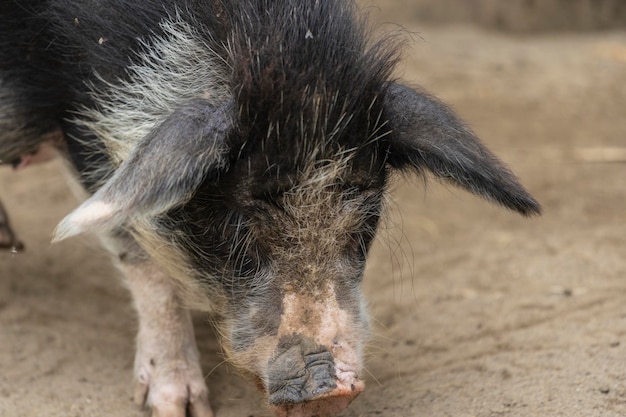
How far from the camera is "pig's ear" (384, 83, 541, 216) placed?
312 cm

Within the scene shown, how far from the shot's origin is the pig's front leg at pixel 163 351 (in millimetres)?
3594

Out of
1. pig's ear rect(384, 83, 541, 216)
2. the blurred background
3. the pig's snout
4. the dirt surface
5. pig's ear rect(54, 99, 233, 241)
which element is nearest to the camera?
pig's ear rect(54, 99, 233, 241)

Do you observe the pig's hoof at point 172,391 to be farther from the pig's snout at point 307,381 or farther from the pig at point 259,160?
the pig's snout at point 307,381

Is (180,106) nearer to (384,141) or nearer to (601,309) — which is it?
(384,141)

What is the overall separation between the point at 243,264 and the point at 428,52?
6.13 meters

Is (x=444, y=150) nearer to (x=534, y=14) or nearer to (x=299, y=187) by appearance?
(x=299, y=187)

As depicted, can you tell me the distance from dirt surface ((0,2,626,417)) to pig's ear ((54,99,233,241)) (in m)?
0.90

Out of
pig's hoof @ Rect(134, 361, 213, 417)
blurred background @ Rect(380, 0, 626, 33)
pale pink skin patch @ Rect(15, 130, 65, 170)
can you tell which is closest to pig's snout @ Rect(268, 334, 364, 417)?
pig's hoof @ Rect(134, 361, 213, 417)

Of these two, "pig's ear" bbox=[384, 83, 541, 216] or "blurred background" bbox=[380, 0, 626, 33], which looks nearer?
"pig's ear" bbox=[384, 83, 541, 216]

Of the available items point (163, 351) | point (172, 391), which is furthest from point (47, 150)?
point (172, 391)

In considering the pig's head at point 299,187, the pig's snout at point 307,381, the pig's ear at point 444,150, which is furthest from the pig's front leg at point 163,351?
the pig's ear at point 444,150

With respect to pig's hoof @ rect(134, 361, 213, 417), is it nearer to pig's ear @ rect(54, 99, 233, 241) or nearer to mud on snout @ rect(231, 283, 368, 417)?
mud on snout @ rect(231, 283, 368, 417)

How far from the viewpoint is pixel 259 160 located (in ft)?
9.92

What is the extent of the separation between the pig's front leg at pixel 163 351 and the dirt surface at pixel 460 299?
94 mm
